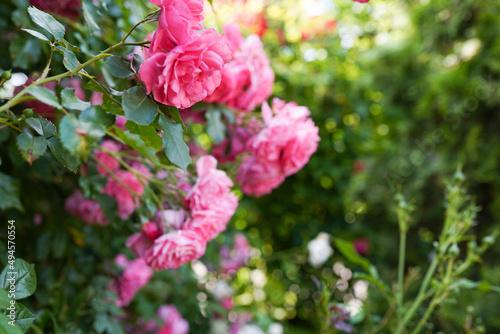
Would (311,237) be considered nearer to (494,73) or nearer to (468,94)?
(468,94)

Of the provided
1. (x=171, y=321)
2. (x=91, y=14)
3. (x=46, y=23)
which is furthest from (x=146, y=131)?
(x=171, y=321)

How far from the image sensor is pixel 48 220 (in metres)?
0.88

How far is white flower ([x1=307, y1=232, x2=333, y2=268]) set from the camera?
1.64 m

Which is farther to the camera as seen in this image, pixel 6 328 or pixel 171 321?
pixel 171 321

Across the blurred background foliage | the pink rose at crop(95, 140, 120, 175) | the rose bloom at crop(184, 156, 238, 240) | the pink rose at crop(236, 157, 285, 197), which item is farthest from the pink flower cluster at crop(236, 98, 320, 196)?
the blurred background foliage

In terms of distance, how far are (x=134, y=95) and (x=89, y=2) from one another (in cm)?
27

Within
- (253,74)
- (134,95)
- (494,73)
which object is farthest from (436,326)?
(134,95)

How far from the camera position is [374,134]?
194cm

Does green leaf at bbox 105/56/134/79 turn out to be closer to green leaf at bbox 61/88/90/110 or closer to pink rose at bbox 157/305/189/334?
green leaf at bbox 61/88/90/110

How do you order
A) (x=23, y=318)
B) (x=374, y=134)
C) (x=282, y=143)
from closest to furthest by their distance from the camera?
(x=23, y=318), (x=282, y=143), (x=374, y=134)

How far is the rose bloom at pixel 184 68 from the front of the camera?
1.30 feet

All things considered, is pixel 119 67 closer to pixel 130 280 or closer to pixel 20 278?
pixel 20 278

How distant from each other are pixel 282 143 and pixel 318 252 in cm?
105

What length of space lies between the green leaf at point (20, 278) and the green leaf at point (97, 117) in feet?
0.57
